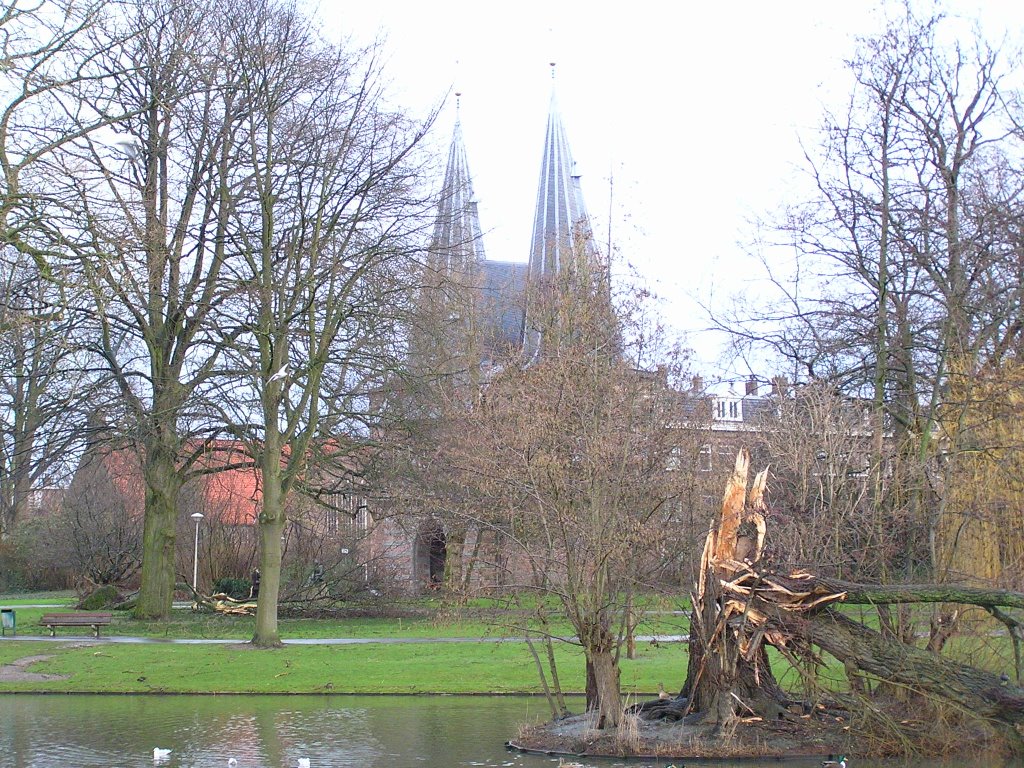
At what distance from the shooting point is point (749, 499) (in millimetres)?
14469

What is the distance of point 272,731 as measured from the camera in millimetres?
16141

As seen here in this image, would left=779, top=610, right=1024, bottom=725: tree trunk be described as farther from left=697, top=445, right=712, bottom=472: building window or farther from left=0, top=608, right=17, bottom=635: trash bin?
left=0, top=608, right=17, bottom=635: trash bin

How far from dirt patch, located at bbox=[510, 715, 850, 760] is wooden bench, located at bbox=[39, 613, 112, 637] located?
713 inches

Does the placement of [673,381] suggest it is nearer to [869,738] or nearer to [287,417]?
[869,738]

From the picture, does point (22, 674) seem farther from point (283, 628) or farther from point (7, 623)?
point (283, 628)

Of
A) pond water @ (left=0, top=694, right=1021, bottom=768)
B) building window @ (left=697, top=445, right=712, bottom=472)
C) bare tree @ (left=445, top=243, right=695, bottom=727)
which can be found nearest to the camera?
pond water @ (left=0, top=694, right=1021, bottom=768)

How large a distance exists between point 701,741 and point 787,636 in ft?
5.36

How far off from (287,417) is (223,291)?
3.60 metres

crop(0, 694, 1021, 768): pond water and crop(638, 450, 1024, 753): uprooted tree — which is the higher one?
crop(638, 450, 1024, 753): uprooted tree

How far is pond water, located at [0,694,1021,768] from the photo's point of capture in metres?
13.7

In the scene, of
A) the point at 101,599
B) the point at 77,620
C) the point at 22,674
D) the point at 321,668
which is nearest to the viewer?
the point at 22,674

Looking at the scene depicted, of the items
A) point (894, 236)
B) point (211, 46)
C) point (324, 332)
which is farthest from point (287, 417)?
point (894, 236)

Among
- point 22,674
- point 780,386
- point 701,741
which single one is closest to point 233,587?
point 22,674

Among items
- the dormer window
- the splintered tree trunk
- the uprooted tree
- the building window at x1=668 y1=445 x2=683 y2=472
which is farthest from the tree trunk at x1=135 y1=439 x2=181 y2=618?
the uprooted tree
